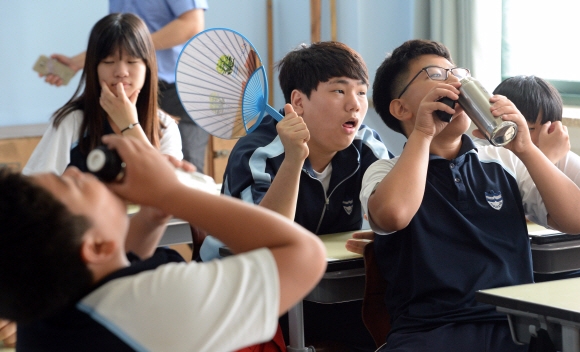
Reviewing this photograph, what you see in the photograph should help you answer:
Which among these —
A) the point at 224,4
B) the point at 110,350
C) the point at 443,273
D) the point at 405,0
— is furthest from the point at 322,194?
the point at 224,4

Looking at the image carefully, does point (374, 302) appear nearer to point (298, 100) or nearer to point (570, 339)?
point (570, 339)

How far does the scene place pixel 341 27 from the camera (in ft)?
13.9

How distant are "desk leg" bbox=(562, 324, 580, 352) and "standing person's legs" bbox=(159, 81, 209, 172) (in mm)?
2196

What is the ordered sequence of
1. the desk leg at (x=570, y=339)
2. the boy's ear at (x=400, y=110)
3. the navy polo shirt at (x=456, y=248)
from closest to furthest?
the desk leg at (x=570, y=339) < the navy polo shirt at (x=456, y=248) < the boy's ear at (x=400, y=110)

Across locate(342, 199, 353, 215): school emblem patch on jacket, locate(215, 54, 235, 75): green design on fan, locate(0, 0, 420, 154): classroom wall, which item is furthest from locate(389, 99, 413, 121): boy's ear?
locate(0, 0, 420, 154): classroom wall

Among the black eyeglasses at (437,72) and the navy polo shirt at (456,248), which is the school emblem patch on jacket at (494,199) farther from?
the black eyeglasses at (437,72)

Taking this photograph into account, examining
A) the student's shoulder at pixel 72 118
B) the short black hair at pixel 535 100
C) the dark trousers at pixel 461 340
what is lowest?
the dark trousers at pixel 461 340

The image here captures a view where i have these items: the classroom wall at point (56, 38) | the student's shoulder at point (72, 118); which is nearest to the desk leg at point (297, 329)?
the student's shoulder at point (72, 118)

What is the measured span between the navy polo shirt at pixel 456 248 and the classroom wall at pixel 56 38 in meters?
2.16

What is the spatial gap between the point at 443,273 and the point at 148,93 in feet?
4.51

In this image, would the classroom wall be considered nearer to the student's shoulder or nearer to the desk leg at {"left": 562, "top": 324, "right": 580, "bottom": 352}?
the student's shoulder

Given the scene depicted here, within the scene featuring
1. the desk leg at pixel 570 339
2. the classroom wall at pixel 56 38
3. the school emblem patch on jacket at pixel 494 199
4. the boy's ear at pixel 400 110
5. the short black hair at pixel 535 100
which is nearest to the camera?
the desk leg at pixel 570 339

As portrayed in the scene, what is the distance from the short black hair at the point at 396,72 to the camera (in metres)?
1.88

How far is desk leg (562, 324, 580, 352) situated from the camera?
3.98ft
